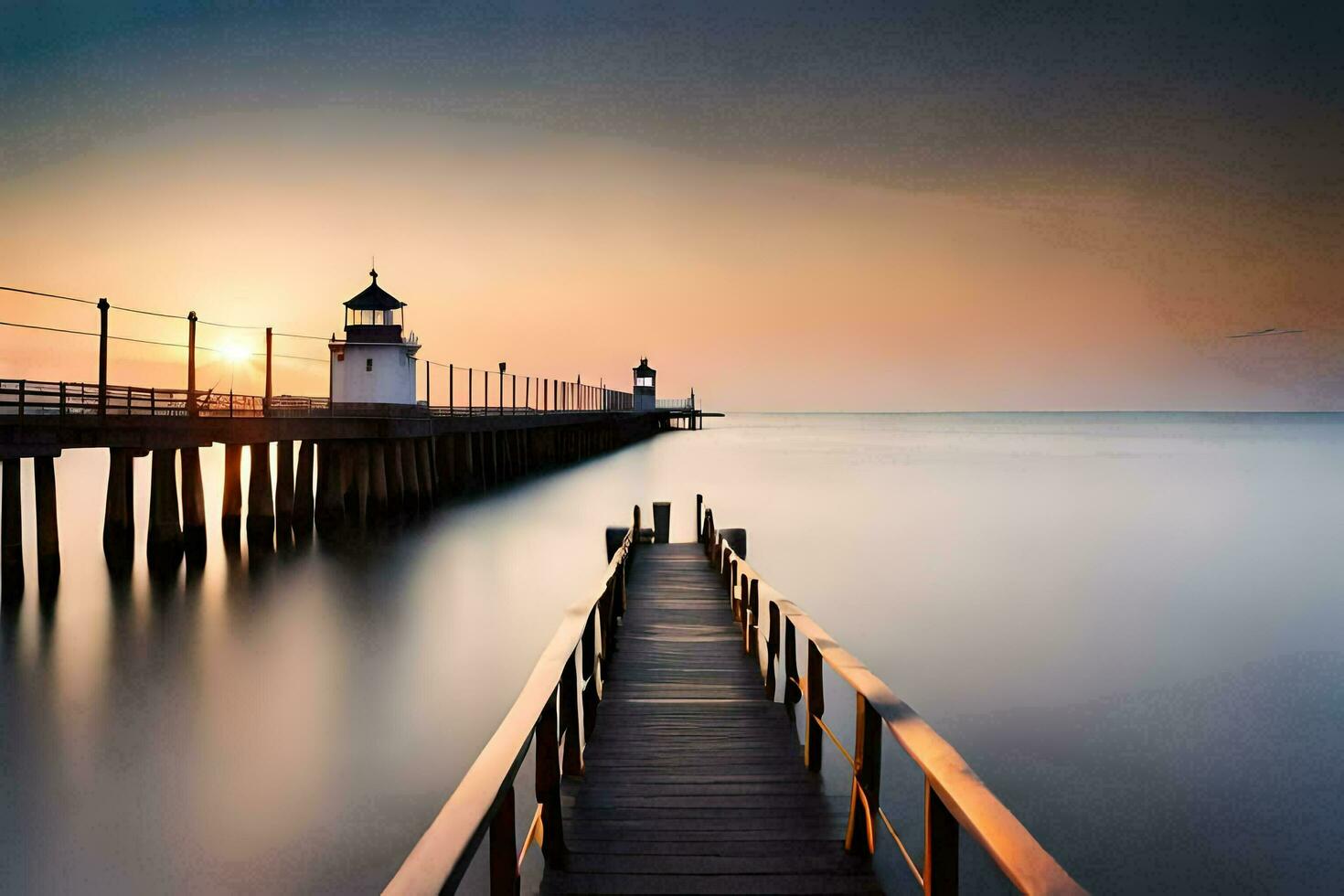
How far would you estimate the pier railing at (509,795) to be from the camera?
1822 mm

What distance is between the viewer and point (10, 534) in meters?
13.2

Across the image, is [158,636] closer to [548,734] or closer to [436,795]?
[436,795]

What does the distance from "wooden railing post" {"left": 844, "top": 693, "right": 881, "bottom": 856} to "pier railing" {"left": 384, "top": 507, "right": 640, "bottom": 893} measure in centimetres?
118

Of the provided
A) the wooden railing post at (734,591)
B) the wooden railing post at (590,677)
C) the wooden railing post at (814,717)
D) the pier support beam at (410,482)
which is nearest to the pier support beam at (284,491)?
the pier support beam at (410,482)

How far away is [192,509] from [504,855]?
17.4 metres

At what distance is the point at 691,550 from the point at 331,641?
5.31m

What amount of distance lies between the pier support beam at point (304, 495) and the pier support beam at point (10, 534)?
25.5 feet

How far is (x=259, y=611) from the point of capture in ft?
42.7

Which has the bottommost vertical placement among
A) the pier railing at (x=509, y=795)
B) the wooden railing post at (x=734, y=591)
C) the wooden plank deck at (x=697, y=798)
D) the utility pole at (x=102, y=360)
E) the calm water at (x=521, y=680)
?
the calm water at (x=521, y=680)

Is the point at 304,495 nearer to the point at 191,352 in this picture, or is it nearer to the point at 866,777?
the point at 191,352

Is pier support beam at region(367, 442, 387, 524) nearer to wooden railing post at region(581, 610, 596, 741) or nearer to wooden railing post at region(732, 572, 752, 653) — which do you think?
wooden railing post at region(732, 572, 752, 653)

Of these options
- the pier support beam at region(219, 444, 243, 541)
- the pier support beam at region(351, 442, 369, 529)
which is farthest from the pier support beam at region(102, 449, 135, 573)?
the pier support beam at region(351, 442, 369, 529)

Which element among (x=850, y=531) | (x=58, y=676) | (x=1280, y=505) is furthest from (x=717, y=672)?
(x=1280, y=505)

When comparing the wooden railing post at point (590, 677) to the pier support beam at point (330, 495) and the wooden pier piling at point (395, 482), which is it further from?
the wooden pier piling at point (395, 482)
